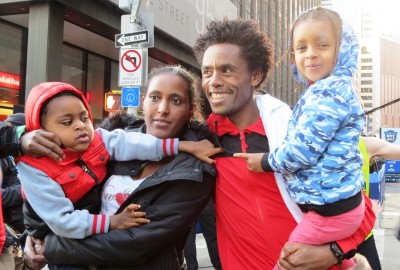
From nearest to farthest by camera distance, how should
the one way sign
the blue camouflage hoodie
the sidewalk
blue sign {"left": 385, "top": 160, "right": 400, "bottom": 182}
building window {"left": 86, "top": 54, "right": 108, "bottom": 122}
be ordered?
the blue camouflage hoodie, the sidewalk, the one way sign, building window {"left": 86, "top": 54, "right": 108, "bottom": 122}, blue sign {"left": 385, "top": 160, "right": 400, "bottom": 182}

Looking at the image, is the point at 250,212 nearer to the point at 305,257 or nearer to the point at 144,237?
the point at 305,257

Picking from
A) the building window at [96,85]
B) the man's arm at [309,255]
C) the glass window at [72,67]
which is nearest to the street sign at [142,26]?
the glass window at [72,67]

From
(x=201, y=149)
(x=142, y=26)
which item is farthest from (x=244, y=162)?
(x=142, y=26)

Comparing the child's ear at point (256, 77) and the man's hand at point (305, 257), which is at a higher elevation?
the child's ear at point (256, 77)

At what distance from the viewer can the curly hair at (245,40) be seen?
2137 millimetres

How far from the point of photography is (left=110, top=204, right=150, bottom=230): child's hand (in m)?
1.85

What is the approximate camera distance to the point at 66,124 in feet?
6.49

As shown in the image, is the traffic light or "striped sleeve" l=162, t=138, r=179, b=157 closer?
"striped sleeve" l=162, t=138, r=179, b=157

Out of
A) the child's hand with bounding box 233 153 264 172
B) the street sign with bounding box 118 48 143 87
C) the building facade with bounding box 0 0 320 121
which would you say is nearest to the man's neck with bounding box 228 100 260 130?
the child's hand with bounding box 233 153 264 172

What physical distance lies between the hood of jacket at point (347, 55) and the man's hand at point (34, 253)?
1580 millimetres

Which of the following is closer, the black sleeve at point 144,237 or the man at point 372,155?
the black sleeve at point 144,237

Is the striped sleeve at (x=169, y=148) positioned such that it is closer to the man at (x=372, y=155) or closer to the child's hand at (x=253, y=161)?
the child's hand at (x=253, y=161)

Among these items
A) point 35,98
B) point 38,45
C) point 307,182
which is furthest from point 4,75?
point 307,182

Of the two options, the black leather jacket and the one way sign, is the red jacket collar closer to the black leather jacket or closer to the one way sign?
the black leather jacket
